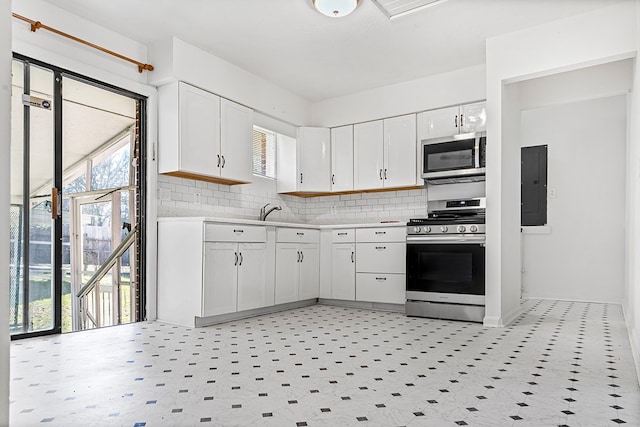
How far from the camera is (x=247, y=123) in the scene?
4.95 meters

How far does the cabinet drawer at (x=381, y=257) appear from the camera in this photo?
191 inches

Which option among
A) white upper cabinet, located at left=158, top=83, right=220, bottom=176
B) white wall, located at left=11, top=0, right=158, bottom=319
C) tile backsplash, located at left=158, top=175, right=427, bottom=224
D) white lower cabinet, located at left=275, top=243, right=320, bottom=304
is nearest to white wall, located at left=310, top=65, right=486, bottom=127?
tile backsplash, located at left=158, top=175, right=427, bottom=224

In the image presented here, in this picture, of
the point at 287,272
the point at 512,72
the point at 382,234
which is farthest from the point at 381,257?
the point at 512,72

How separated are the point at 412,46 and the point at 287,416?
11.8 feet

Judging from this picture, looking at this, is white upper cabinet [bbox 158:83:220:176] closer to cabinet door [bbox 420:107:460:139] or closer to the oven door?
the oven door

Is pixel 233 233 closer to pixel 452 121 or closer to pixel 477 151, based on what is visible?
pixel 477 151

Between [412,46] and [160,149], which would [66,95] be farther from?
[412,46]

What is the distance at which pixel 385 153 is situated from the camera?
17.6 feet

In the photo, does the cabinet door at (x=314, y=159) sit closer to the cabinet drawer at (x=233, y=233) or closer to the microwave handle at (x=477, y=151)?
→ the cabinet drawer at (x=233, y=233)

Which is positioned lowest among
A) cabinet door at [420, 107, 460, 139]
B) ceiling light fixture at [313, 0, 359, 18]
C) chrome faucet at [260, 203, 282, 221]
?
chrome faucet at [260, 203, 282, 221]

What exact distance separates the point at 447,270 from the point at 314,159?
2299 millimetres

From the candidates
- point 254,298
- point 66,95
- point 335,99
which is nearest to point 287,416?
point 254,298

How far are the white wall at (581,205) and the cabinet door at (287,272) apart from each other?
343cm

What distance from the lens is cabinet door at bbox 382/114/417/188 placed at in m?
5.19
